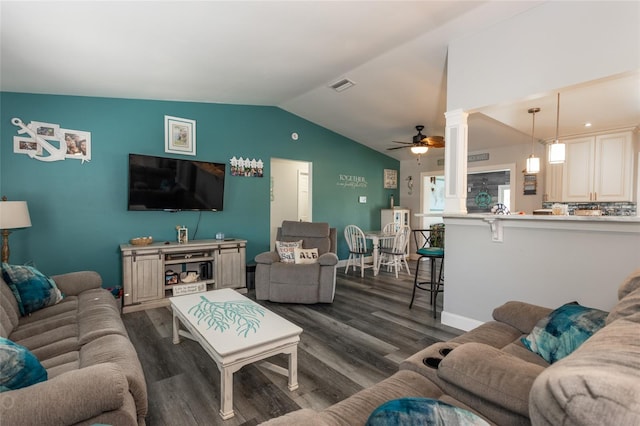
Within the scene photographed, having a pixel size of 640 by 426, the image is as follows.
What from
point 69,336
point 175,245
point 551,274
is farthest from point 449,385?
point 175,245

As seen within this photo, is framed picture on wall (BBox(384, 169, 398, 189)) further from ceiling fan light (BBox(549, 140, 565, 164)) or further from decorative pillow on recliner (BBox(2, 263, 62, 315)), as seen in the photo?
decorative pillow on recliner (BBox(2, 263, 62, 315))

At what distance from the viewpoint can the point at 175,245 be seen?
3814mm

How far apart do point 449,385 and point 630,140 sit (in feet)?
16.1

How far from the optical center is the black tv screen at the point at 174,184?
12.5ft

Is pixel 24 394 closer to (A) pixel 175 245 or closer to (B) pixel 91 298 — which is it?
(B) pixel 91 298

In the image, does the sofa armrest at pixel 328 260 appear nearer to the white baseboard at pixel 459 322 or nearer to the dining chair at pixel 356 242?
the white baseboard at pixel 459 322

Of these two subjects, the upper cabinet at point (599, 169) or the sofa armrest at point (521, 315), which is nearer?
the sofa armrest at point (521, 315)

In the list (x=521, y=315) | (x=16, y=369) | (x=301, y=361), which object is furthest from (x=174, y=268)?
(x=521, y=315)

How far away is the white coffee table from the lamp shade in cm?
167

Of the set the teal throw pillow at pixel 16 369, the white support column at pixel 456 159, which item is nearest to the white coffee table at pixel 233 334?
the teal throw pillow at pixel 16 369

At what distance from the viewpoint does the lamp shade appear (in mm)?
2691

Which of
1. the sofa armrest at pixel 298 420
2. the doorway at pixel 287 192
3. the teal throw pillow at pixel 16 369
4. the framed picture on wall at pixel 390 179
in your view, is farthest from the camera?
the framed picture on wall at pixel 390 179

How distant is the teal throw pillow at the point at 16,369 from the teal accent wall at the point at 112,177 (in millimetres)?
2932

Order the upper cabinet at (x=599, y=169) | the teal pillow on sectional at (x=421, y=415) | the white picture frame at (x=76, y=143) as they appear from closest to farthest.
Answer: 1. the teal pillow on sectional at (x=421, y=415)
2. the white picture frame at (x=76, y=143)
3. the upper cabinet at (x=599, y=169)
